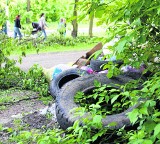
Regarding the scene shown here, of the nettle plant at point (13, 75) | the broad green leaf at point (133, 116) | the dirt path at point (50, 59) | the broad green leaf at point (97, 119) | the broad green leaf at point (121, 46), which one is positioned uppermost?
the broad green leaf at point (121, 46)

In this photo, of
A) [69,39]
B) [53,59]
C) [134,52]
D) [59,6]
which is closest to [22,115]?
[134,52]

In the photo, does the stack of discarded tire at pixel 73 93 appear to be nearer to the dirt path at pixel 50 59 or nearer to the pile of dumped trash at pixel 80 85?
the pile of dumped trash at pixel 80 85

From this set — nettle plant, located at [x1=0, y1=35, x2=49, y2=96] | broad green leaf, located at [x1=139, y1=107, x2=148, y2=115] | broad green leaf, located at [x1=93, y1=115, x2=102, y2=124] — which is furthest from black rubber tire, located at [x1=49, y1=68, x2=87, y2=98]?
broad green leaf, located at [x1=139, y1=107, x2=148, y2=115]

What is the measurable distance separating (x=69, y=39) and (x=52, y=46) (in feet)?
5.17

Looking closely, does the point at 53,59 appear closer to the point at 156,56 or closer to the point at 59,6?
the point at 156,56

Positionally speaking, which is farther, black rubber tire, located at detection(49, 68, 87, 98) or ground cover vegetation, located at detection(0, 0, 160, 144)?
black rubber tire, located at detection(49, 68, 87, 98)

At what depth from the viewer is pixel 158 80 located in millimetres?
2920

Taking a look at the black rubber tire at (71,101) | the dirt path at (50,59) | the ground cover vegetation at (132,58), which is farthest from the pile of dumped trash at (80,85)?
the dirt path at (50,59)

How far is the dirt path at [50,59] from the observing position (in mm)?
13619

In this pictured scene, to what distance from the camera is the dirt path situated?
13.6m

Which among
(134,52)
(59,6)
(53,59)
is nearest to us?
(134,52)

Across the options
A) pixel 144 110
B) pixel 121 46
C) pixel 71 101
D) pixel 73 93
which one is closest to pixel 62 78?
pixel 73 93

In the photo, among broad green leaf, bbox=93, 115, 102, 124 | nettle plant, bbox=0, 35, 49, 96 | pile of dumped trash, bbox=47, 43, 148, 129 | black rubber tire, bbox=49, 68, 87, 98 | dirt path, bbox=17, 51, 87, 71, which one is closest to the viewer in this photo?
broad green leaf, bbox=93, 115, 102, 124

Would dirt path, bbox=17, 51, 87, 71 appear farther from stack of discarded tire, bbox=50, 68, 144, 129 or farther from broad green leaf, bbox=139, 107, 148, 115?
broad green leaf, bbox=139, 107, 148, 115
